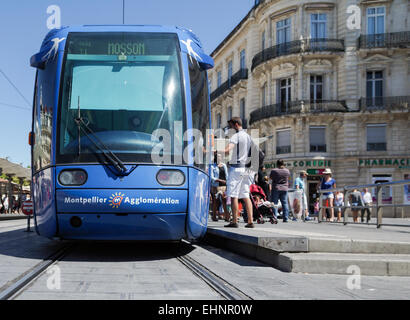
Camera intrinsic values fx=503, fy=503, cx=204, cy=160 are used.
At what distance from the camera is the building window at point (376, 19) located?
3077 centimetres

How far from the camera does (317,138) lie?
31.7 metres

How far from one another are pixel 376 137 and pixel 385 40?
5.92m

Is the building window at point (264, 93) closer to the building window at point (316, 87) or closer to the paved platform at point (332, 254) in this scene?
the building window at point (316, 87)

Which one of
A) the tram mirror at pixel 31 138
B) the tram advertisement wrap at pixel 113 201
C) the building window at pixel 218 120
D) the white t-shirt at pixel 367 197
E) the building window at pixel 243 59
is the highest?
the building window at pixel 243 59

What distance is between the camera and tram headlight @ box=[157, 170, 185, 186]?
5.71 m

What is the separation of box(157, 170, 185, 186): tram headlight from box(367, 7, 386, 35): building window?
28579mm

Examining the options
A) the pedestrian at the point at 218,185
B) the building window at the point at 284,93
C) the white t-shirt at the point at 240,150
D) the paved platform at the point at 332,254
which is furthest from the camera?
the building window at the point at 284,93

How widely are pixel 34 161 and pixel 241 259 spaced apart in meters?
3.00

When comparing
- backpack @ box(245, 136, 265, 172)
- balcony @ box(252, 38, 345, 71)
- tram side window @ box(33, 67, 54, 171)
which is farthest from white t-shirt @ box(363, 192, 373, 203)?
balcony @ box(252, 38, 345, 71)

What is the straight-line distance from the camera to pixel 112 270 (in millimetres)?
5051

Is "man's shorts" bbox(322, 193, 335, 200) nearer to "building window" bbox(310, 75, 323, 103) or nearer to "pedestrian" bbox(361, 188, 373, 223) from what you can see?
"pedestrian" bbox(361, 188, 373, 223)

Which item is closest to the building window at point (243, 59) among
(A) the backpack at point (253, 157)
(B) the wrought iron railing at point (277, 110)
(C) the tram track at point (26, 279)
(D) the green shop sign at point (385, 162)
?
(B) the wrought iron railing at point (277, 110)

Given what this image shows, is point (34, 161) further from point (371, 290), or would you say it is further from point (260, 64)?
point (260, 64)

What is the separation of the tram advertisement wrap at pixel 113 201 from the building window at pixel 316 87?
2761 cm
